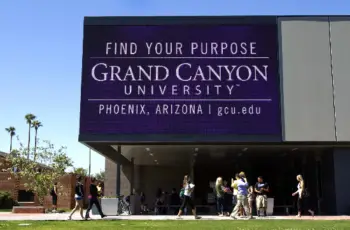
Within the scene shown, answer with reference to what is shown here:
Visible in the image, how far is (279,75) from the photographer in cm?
1984

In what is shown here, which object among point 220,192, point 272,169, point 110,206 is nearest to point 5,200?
point 110,206

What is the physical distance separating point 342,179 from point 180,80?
770 cm

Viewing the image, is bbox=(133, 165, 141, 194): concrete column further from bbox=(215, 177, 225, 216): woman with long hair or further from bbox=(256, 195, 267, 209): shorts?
bbox=(256, 195, 267, 209): shorts

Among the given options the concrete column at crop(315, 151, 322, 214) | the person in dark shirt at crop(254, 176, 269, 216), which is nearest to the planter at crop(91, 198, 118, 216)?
the person in dark shirt at crop(254, 176, 269, 216)

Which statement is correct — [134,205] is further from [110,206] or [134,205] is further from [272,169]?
[272,169]

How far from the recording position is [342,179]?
19688 millimetres

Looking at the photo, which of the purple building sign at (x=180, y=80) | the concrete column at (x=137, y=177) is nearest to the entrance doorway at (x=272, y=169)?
the purple building sign at (x=180, y=80)

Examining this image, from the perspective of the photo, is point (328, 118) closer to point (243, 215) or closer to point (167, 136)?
point (243, 215)

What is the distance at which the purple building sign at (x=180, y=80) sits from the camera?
1953 cm

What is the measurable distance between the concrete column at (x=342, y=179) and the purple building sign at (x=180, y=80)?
2.89m

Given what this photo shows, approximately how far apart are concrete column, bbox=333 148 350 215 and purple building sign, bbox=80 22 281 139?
2.89m

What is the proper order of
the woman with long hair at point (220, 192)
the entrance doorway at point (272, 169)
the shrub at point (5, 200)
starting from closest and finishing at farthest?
the woman with long hair at point (220, 192) < the entrance doorway at point (272, 169) < the shrub at point (5, 200)

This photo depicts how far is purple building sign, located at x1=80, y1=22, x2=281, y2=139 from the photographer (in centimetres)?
1953

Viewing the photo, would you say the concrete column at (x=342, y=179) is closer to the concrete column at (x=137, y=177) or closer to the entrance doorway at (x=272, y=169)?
the entrance doorway at (x=272, y=169)
